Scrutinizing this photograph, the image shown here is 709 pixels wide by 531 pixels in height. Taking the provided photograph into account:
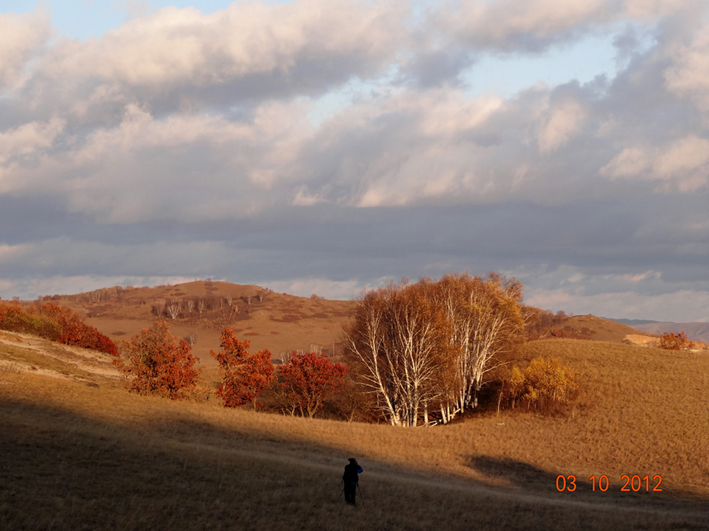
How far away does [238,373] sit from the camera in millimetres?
62844

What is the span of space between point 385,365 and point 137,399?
26.7 metres

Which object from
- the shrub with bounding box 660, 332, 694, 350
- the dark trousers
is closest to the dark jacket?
the dark trousers

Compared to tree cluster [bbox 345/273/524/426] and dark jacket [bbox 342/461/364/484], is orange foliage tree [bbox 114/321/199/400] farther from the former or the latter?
dark jacket [bbox 342/461/364/484]

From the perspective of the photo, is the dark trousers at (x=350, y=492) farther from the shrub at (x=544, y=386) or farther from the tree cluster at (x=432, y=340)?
the shrub at (x=544, y=386)

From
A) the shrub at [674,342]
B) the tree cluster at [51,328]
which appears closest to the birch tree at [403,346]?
the tree cluster at [51,328]

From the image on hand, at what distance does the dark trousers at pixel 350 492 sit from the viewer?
→ 19.8 meters

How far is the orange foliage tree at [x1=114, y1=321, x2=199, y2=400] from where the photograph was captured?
170ft

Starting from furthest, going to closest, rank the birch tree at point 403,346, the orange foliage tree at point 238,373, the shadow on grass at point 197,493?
the orange foliage tree at point 238,373, the birch tree at point 403,346, the shadow on grass at point 197,493

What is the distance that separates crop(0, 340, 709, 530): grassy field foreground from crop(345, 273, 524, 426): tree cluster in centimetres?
564

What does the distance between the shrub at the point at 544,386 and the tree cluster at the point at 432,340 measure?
5.13 metres

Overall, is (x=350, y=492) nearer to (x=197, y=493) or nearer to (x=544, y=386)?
(x=197, y=493)

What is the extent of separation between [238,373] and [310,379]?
8.12 meters

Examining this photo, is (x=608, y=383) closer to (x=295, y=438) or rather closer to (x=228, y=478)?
(x=295, y=438)
